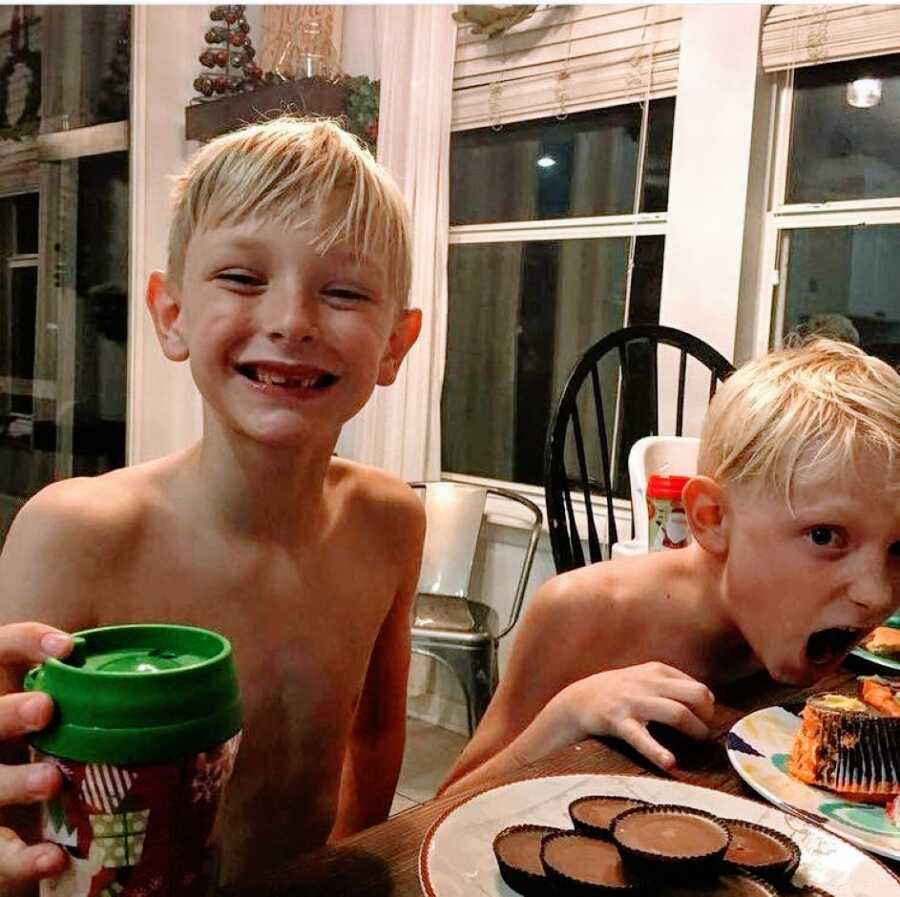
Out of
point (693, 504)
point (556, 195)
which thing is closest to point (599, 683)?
→ point (693, 504)

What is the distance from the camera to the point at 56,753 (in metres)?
0.44

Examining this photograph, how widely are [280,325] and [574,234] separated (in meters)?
2.42

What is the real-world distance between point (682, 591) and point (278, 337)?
0.60 m

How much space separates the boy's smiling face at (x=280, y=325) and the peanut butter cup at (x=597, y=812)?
398mm

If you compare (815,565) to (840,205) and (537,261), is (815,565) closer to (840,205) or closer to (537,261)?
(840,205)

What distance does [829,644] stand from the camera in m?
0.97

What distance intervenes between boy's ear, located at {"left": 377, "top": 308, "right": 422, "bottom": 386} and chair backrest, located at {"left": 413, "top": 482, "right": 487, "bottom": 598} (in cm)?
199

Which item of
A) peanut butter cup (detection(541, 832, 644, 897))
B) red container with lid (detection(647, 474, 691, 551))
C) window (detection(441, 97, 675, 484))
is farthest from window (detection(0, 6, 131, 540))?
peanut butter cup (detection(541, 832, 644, 897))

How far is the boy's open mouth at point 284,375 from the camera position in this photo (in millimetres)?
794

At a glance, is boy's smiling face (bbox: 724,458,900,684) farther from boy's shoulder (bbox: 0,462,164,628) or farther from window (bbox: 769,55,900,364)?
window (bbox: 769,55,900,364)

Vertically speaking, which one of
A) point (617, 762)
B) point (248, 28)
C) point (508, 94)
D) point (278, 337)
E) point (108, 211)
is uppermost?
point (248, 28)

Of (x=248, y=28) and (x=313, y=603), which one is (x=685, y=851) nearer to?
(x=313, y=603)

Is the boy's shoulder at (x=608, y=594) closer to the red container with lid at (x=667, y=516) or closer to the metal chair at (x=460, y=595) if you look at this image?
the red container with lid at (x=667, y=516)

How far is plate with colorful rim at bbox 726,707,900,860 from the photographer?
66 cm
